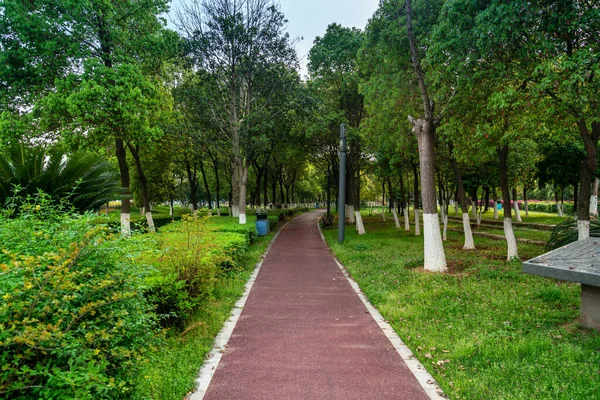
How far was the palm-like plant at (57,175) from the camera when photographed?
497cm

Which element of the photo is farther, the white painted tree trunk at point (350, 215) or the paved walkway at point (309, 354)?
the white painted tree trunk at point (350, 215)

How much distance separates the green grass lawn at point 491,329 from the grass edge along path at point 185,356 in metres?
2.51

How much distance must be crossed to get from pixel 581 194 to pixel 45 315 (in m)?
9.90

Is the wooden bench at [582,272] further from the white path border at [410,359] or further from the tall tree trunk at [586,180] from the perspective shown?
the tall tree trunk at [586,180]

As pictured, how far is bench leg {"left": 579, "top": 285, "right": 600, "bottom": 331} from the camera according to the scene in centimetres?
451

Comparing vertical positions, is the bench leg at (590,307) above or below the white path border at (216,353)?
above

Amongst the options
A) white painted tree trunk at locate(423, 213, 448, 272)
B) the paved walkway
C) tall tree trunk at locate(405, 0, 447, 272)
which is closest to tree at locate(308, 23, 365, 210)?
tall tree trunk at locate(405, 0, 447, 272)

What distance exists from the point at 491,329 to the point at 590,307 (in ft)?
4.27

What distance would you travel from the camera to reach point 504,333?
4441mm

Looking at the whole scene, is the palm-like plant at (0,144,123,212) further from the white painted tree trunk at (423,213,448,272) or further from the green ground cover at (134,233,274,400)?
the white painted tree trunk at (423,213,448,272)

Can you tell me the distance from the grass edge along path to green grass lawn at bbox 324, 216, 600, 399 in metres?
2.51

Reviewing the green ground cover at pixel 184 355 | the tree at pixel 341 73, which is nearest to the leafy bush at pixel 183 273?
the green ground cover at pixel 184 355

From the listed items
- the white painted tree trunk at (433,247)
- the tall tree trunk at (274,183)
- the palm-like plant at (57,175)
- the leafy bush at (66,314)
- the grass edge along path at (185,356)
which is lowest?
the grass edge along path at (185,356)

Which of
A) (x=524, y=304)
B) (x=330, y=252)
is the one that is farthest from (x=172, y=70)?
(x=524, y=304)
